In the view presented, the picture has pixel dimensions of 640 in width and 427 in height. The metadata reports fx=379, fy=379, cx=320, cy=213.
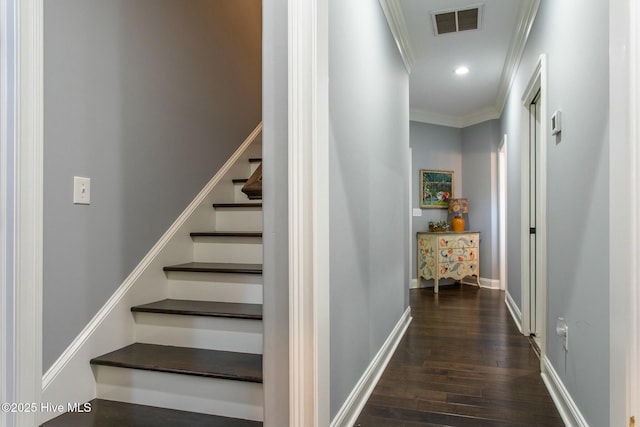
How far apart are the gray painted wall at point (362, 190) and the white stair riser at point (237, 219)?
0.85m

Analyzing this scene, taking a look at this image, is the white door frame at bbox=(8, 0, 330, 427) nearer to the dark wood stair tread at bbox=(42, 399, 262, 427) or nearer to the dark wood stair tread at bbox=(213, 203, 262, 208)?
the dark wood stair tread at bbox=(42, 399, 262, 427)

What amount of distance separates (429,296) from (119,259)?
13.0 ft

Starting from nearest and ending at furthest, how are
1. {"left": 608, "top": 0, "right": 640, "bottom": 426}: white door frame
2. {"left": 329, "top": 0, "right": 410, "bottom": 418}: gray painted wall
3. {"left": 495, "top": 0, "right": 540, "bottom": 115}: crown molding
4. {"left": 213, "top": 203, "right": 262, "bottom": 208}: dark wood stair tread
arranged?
1. {"left": 608, "top": 0, "right": 640, "bottom": 426}: white door frame
2. {"left": 329, "top": 0, "right": 410, "bottom": 418}: gray painted wall
3. {"left": 213, "top": 203, "right": 262, "bottom": 208}: dark wood stair tread
4. {"left": 495, "top": 0, "right": 540, "bottom": 115}: crown molding

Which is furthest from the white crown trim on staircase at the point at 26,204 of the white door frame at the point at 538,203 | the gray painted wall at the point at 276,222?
the white door frame at the point at 538,203

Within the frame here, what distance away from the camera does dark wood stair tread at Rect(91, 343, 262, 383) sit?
1617 mm

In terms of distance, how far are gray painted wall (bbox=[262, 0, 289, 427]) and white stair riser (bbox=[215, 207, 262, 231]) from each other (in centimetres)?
135

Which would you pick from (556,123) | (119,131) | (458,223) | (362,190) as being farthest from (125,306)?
(458,223)

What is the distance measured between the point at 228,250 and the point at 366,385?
46.3 inches

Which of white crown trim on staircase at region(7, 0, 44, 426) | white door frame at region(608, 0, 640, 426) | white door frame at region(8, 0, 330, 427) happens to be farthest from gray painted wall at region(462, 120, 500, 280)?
white crown trim on staircase at region(7, 0, 44, 426)

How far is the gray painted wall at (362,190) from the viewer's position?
5.46 feet

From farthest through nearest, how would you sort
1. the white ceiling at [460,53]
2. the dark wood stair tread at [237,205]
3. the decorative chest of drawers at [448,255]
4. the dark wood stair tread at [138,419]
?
the decorative chest of drawers at [448,255] → the white ceiling at [460,53] → the dark wood stair tread at [237,205] → the dark wood stair tread at [138,419]

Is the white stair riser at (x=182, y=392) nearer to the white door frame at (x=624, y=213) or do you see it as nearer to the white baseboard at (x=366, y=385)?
the white baseboard at (x=366, y=385)

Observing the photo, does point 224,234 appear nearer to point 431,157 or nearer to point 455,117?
point 431,157

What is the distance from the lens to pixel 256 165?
10.8ft
